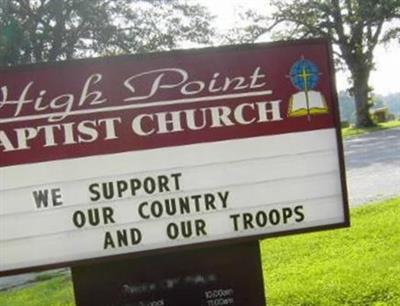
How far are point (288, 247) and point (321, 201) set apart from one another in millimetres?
4302

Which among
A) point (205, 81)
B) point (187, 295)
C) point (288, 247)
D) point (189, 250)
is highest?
point (205, 81)

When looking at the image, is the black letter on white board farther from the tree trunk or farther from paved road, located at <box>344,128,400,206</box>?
the tree trunk

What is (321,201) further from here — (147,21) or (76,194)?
(147,21)

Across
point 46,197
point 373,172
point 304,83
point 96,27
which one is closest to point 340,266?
point 304,83

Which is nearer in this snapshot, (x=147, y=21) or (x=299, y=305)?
(x=299, y=305)

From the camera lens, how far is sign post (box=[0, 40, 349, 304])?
423 cm

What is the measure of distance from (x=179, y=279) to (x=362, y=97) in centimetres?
4037

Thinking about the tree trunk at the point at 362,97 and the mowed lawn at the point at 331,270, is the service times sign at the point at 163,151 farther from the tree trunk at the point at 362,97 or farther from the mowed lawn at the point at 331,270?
the tree trunk at the point at 362,97

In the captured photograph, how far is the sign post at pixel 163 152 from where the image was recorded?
4.23 m

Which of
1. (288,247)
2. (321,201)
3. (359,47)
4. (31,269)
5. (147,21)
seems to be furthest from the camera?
(359,47)

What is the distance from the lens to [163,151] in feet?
14.3

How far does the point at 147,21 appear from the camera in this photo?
35.2 meters

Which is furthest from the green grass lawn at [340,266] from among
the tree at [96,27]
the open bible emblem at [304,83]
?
the tree at [96,27]

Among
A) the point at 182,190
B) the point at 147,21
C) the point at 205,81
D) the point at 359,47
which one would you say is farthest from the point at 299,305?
the point at 359,47
